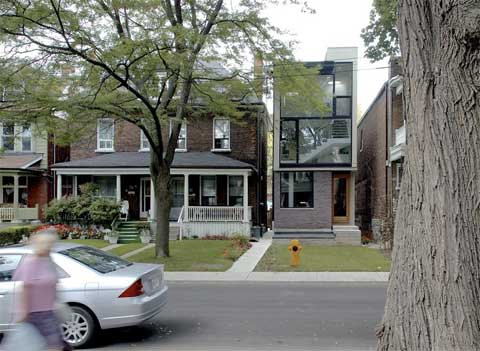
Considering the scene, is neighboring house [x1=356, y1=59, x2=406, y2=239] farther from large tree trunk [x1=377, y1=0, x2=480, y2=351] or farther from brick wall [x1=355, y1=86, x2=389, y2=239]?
large tree trunk [x1=377, y1=0, x2=480, y2=351]

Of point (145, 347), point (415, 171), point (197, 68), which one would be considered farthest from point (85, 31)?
point (415, 171)

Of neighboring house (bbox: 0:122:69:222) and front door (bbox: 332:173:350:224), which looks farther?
neighboring house (bbox: 0:122:69:222)

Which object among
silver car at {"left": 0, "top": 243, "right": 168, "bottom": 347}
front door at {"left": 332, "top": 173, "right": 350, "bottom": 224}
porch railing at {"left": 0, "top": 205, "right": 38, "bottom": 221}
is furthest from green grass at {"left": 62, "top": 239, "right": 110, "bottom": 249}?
silver car at {"left": 0, "top": 243, "right": 168, "bottom": 347}

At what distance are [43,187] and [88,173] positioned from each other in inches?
197

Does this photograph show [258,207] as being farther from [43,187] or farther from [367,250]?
[43,187]

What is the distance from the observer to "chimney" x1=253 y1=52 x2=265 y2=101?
696 inches

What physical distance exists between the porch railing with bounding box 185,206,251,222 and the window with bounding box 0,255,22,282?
63.0 feet

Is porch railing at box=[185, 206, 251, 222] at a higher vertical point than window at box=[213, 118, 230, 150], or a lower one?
lower

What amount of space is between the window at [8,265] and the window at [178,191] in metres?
21.8

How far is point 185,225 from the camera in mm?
Result: 26688

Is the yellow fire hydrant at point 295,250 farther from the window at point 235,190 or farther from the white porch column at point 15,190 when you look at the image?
the white porch column at point 15,190

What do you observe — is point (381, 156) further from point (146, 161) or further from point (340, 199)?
point (146, 161)

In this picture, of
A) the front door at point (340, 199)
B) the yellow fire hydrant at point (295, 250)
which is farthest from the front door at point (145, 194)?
the yellow fire hydrant at point (295, 250)

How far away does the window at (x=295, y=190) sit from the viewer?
25797mm
